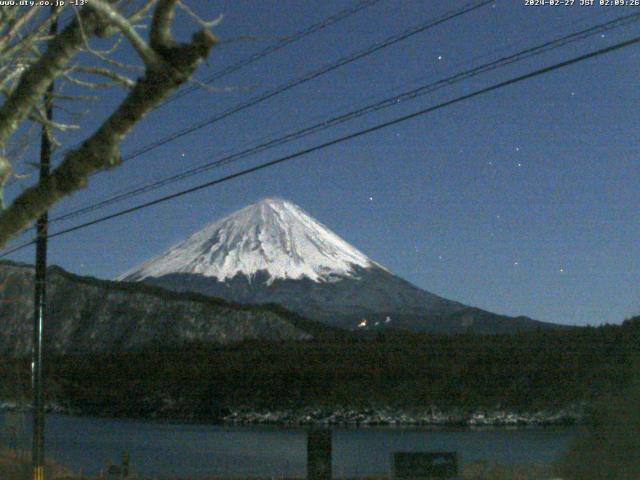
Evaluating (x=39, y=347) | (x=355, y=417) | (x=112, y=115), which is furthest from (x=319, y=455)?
(x=355, y=417)

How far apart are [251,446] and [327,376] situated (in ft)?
64.3

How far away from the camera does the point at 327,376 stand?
78500mm

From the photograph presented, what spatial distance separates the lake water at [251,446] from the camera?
140 ft

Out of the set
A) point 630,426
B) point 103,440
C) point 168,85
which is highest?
point 168,85

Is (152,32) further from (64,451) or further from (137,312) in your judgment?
(137,312)

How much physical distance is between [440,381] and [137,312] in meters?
30.8

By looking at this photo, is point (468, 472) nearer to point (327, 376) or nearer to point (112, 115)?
point (112, 115)

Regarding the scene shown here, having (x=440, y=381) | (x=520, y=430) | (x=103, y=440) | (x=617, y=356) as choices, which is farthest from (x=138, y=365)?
(x=617, y=356)

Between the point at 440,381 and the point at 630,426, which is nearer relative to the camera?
the point at 630,426

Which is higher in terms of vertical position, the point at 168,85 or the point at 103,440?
the point at 168,85

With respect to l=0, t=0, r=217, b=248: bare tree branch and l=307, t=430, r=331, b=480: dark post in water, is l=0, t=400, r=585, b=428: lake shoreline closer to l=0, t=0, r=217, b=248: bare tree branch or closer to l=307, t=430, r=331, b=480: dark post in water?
l=307, t=430, r=331, b=480: dark post in water

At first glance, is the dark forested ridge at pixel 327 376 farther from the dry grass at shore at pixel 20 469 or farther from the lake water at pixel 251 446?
the dry grass at shore at pixel 20 469

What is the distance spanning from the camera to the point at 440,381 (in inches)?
2795

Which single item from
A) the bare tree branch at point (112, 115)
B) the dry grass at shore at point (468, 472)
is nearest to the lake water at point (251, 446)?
the dry grass at shore at point (468, 472)
